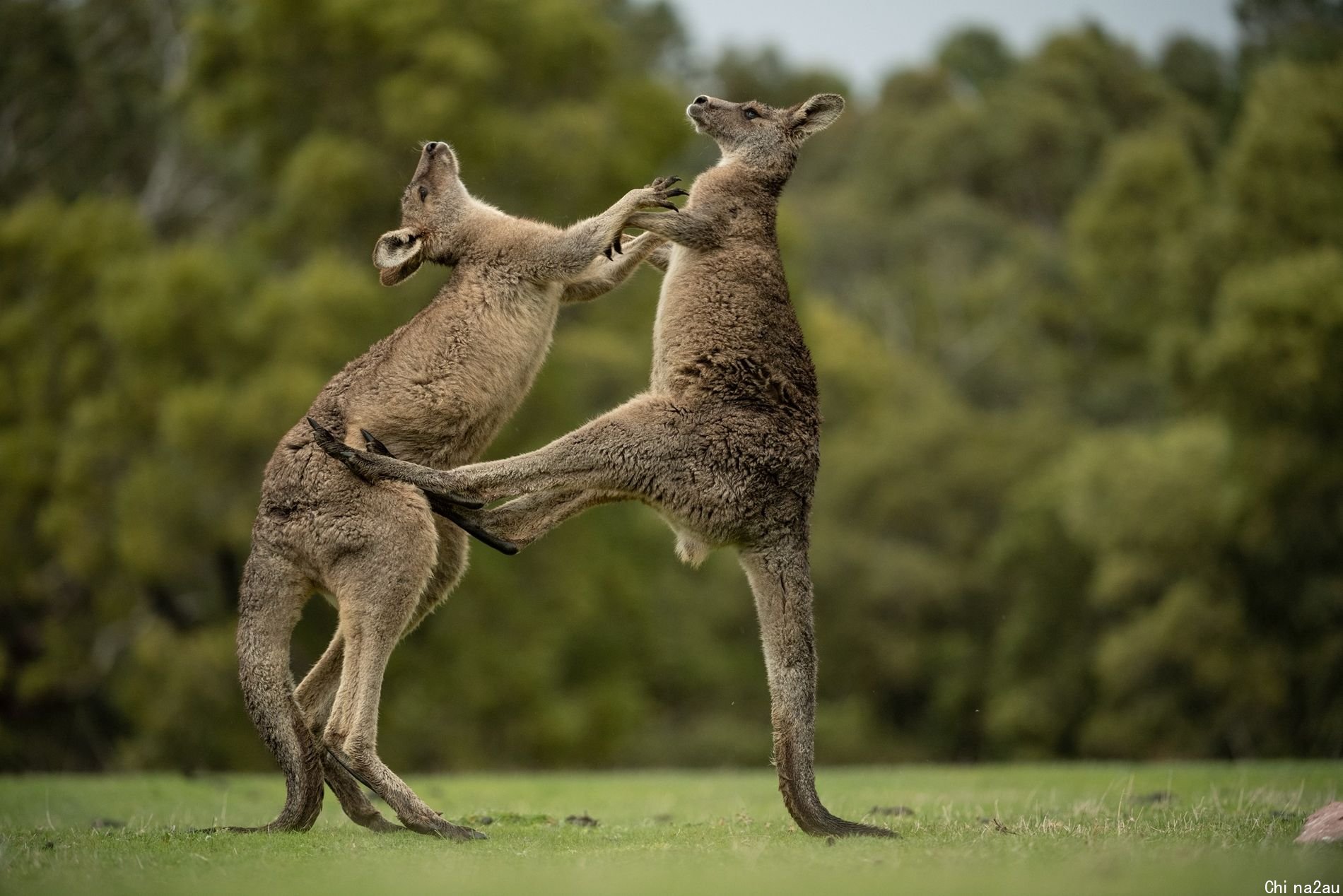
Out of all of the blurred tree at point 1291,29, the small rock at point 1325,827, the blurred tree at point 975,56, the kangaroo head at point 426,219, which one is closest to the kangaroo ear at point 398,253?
the kangaroo head at point 426,219

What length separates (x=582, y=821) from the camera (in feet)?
30.3

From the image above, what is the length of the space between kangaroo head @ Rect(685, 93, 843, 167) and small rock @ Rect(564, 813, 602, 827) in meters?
3.97

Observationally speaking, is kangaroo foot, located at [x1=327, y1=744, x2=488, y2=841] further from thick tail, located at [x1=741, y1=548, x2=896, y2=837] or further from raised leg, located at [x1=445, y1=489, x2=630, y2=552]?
thick tail, located at [x1=741, y1=548, x2=896, y2=837]

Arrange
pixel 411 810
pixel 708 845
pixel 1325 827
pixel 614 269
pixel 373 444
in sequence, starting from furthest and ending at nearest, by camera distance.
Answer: pixel 614 269 → pixel 373 444 → pixel 411 810 → pixel 708 845 → pixel 1325 827

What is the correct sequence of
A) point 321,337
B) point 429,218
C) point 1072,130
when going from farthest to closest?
point 1072,130 < point 321,337 < point 429,218

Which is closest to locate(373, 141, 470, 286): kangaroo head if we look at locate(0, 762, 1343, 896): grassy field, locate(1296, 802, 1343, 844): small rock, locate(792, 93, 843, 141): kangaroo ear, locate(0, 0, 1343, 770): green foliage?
locate(792, 93, 843, 141): kangaroo ear

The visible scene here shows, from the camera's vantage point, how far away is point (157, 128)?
1346 inches

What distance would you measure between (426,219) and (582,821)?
369 centimetres

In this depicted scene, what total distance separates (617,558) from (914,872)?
2206cm

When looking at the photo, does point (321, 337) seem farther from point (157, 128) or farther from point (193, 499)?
point (157, 128)

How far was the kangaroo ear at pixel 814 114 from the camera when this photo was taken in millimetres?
9367

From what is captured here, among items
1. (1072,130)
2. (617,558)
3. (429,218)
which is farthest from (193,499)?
(1072,130)

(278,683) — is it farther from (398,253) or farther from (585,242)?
(585,242)

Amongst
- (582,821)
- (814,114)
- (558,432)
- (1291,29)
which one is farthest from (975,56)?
(582,821)
